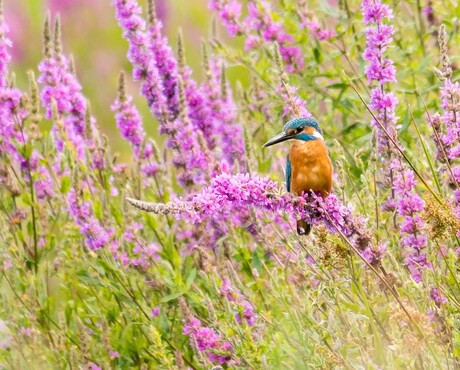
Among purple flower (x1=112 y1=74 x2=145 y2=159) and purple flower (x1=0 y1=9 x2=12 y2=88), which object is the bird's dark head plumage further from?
purple flower (x1=0 y1=9 x2=12 y2=88)

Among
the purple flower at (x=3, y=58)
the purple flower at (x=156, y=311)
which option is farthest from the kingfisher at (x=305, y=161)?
the purple flower at (x=3, y=58)

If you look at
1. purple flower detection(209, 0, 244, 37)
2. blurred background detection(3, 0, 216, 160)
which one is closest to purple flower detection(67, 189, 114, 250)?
purple flower detection(209, 0, 244, 37)

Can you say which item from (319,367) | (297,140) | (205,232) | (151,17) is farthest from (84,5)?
(319,367)

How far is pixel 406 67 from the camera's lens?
4.42 meters

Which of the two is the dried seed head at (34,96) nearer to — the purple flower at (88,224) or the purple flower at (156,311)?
the purple flower at (88,224)

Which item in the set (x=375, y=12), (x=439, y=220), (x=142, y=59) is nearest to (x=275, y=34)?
(x=142, y=59)

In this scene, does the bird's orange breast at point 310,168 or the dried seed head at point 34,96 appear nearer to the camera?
the bird's orange breast at point 310,168

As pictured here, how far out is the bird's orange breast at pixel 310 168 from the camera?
294 centimetres

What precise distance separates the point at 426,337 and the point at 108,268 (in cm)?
161

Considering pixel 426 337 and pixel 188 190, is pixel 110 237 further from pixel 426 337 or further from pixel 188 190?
pixel 426 337

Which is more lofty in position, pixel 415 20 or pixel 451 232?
pixel 415 20

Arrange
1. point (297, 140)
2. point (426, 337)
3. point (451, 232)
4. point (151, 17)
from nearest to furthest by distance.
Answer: point (426, 337)
point (451, 232)
point (297, 140)
point (151, 17)

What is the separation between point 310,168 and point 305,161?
0.14 ft

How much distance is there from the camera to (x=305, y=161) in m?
3.01
